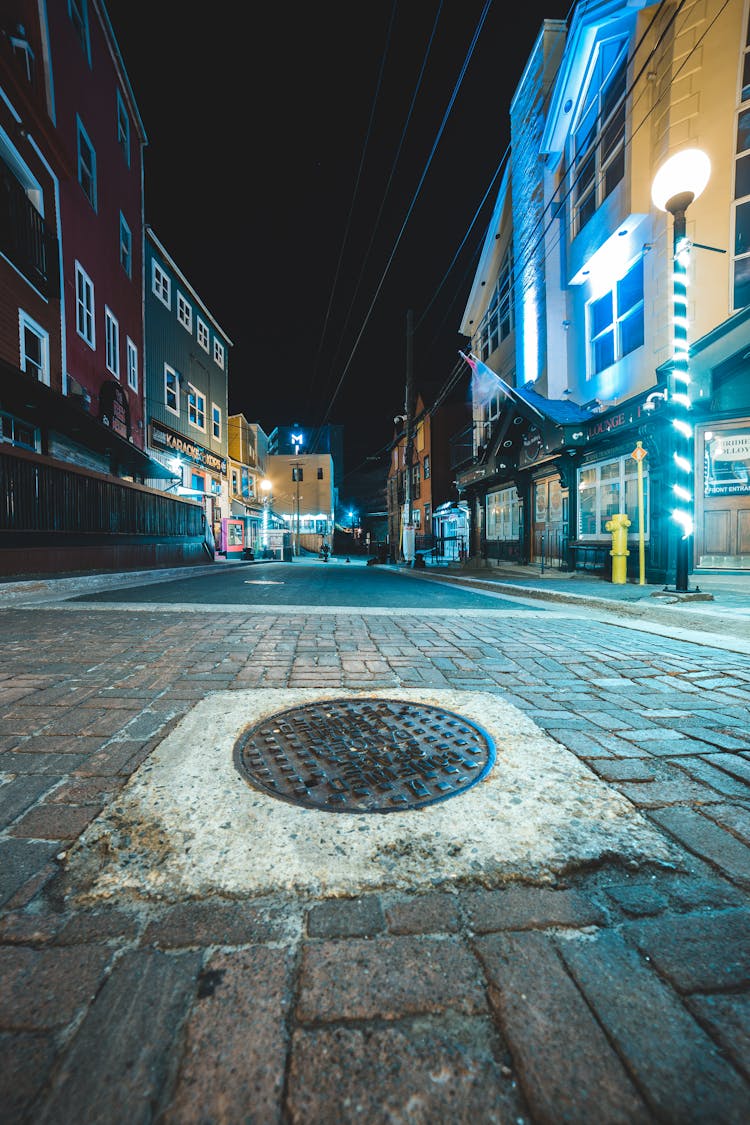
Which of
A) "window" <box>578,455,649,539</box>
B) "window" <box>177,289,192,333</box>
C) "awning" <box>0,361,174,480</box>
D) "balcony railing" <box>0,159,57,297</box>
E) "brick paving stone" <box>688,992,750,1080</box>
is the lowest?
"brick paving stone" <box>688,992,750,1080</box>

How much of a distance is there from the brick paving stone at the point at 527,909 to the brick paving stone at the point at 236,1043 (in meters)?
0.54

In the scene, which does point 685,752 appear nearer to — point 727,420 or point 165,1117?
point 165,1117

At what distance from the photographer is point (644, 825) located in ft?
5.69

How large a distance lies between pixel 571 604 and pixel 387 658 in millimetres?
5011

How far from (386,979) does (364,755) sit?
3.77ft

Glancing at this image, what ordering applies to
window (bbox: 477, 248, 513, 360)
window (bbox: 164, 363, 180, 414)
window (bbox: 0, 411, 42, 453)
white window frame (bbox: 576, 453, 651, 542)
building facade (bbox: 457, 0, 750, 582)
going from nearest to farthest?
building facade (bbox: 457, 0, 750, 582), window (bbox: 0, 411, 42, 453), white window frame (bbox: 576, 453, 651, 542), window (bbox: 477, 248, 513, 360), window (bbox: 164, 363, 180, 414)

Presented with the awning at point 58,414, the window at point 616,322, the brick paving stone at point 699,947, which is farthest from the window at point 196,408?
the brick paving stone at point 699,947

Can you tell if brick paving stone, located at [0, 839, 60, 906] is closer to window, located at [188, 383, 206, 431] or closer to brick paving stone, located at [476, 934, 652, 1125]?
brick paving stone, located at [476, 934, 652, 1125]

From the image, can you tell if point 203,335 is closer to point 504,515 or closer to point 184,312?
point 184,312

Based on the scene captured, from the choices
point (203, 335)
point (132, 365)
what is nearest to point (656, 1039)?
point (132, 365)

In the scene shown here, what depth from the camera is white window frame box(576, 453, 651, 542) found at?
10617 mm

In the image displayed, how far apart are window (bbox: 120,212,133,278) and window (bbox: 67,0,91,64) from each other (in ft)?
13.9

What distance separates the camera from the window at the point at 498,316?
18.5 m

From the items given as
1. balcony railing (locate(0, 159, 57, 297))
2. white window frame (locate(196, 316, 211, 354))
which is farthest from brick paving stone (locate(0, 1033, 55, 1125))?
white window frame (locate(196, 316, 211, 354))
